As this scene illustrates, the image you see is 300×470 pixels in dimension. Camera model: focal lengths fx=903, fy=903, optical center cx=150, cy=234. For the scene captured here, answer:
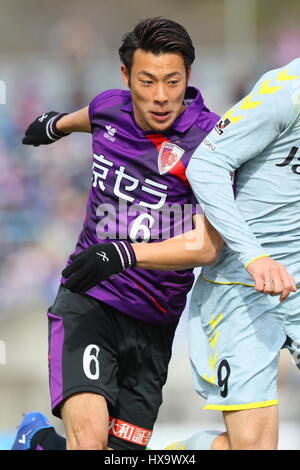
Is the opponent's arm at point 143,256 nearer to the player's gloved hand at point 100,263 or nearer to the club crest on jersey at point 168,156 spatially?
the player's gloved hand at point 100,263

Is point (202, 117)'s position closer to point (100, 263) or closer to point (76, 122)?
point (76, 122)

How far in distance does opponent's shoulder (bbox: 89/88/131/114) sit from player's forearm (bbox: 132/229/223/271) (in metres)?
0.76

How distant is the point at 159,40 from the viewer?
144 inches

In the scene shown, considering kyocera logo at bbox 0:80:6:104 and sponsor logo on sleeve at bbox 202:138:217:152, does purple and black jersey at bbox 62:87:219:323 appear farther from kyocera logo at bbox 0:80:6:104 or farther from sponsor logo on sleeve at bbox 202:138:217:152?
kyocera logo at bbox 0:80:6:104

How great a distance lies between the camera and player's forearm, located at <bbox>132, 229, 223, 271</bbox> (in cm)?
349

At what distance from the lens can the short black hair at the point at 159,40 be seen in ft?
12.0

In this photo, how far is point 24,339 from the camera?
7652 mm

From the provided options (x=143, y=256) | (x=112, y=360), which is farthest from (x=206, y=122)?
(x=112, y=360)

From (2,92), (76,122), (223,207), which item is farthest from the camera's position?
(2,92)

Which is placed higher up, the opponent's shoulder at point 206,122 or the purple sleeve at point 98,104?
the purple sleeve at point 98,104

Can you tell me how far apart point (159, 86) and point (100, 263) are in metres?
0.76

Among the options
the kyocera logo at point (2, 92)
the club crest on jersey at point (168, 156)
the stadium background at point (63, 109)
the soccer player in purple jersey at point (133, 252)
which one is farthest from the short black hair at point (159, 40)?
the kyocera logo at point (2, 92)

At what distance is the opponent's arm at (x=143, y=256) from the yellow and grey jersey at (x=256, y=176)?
13 centimetres
